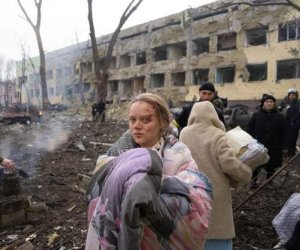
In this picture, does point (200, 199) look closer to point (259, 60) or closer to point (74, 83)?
point (259, 60)

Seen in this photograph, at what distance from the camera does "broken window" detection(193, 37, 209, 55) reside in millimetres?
32219

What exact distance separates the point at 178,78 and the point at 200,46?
3723 mm

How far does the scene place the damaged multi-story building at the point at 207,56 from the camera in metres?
25.0

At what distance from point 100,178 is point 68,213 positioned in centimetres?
358

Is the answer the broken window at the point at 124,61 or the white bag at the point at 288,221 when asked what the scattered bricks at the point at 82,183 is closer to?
the white bag at the point at 288,221

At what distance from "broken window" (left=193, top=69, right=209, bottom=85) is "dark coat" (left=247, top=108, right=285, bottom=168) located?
26.1 m

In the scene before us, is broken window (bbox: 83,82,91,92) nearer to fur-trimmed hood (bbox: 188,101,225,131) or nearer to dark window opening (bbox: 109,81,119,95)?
dark window opening (bbox: 109,81,119,95)

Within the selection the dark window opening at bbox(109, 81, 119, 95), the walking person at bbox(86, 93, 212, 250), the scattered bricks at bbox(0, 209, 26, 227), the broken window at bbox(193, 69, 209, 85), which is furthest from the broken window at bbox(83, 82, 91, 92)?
the walking person at bbox(86, 93, 212, 250)

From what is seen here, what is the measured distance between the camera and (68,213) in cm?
483

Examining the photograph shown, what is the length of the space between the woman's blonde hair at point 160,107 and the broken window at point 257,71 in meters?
26.3

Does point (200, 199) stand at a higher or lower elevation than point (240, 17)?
lower

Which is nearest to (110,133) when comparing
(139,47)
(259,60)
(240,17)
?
(259,60)

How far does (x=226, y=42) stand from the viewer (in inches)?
1172

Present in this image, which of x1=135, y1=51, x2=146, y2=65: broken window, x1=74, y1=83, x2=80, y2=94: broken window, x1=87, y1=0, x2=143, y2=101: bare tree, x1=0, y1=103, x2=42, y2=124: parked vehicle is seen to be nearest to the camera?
x1=87, y1=0, x2=143, y2=101: bare tree
